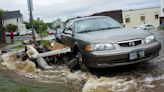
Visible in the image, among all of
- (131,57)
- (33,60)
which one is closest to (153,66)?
(131,57)

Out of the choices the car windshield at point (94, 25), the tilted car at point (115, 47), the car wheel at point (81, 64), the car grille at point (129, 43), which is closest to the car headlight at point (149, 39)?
the tilted car at point (115, 47)

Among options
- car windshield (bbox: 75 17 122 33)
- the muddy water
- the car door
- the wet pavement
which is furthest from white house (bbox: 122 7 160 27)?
the muddy water

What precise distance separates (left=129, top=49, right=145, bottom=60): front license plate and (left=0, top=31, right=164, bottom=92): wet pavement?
0.42 metres

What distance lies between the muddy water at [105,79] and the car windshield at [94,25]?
1130 mm

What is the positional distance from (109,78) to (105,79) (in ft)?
0.42

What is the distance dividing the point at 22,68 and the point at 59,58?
1.19m

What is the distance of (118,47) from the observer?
709cm

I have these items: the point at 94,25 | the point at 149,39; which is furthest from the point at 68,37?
the point at 149,39

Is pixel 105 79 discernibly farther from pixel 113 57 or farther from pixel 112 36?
pixel 112 36

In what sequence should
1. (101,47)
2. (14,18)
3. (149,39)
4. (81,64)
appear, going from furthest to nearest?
(14,18), (81,64), (149,39), (101,47)

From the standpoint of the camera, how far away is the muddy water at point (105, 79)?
6.40 meters

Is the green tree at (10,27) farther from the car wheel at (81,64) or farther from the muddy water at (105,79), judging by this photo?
the car wheel at (81,64)

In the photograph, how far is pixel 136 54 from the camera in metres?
7.14

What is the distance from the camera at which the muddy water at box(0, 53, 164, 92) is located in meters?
6.40
